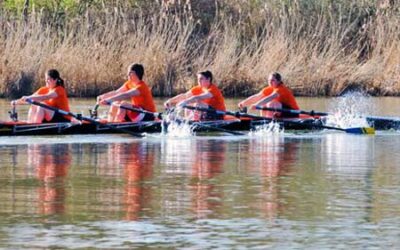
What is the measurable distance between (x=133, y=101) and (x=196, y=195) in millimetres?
8669

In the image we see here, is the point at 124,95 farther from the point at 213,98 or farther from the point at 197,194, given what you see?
the point at 197,194

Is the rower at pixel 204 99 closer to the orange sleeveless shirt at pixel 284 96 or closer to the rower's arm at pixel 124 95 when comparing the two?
the rower's arm at pixel 124 95

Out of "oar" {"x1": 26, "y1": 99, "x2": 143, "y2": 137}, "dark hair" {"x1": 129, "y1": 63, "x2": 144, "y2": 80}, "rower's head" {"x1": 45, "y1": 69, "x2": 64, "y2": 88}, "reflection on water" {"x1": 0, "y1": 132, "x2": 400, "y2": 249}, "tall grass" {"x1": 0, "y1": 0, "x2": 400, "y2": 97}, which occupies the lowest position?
"reflection on water" {"x1": 0, "y1": 132, "x2": 400, "y2": 249}

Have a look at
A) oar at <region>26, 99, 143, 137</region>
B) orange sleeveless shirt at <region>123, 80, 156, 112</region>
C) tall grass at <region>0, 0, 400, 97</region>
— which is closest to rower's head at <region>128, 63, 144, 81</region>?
orange sleeveless shirt at <region>123, 80, 156, 112</region>

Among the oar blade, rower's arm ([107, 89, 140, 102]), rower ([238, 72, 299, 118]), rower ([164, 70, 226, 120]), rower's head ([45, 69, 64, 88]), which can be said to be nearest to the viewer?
rower's head ([45, 69, 64, 88])

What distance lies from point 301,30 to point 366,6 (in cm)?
503

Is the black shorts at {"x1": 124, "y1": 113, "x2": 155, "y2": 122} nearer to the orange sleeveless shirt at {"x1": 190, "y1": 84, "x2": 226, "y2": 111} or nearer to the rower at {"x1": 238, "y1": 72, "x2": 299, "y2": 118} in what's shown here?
the orange sleeveless shirt at {"x1": 190, "y1": 84, "x2": 226, "y2": 111}

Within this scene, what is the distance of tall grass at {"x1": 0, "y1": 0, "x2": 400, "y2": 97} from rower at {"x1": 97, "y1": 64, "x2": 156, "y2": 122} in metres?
8.06

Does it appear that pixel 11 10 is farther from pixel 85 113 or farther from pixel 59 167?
pixel 59 167

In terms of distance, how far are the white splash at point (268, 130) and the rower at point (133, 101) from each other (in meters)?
1.59

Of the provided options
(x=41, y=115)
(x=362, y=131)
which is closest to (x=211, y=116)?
(x=362, y=131)

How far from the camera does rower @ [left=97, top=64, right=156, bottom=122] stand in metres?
20.9

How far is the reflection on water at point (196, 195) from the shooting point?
34.1 feet

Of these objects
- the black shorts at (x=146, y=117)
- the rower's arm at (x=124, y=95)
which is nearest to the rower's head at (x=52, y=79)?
the rower's arm at (x=124, y=95)
